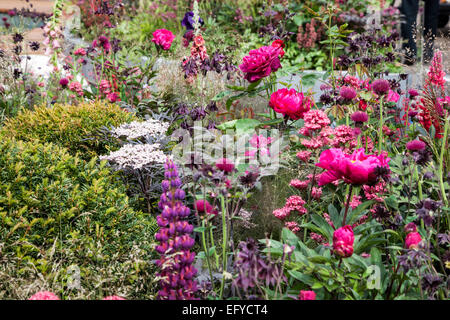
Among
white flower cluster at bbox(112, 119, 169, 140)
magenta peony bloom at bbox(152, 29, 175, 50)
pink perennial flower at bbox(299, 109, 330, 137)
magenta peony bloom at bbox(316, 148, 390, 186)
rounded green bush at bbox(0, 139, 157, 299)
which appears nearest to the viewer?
magenta peony bloom at bbox(316, 148, 390, 186)

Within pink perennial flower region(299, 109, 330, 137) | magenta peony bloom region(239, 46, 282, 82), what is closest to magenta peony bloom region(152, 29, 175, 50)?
magenta peony bloom region(239, 46, 282, 82)

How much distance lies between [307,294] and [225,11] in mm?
6129

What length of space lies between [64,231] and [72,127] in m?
1.08

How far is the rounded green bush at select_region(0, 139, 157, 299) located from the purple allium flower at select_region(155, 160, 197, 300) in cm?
33

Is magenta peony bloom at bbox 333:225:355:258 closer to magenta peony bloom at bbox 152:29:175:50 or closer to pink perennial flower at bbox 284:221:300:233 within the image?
pink perennial flower at bbox 284:221:300:233

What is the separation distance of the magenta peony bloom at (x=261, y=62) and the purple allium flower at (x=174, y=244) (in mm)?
1015

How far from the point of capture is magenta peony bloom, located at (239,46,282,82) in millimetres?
2412

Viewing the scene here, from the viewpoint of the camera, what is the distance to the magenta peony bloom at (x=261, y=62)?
2.41m

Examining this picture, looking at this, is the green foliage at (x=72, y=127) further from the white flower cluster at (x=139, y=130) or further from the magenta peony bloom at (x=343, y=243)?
the magenta peony bloom at (x=343, y=243)

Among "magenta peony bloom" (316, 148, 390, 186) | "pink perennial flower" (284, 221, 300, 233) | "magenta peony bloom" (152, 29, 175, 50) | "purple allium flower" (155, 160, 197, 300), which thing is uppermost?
"magenta peony bloom" (152, 29, 175, 50)

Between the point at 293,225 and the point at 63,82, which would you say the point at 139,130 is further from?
the point at 63,82

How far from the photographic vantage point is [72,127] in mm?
3000
